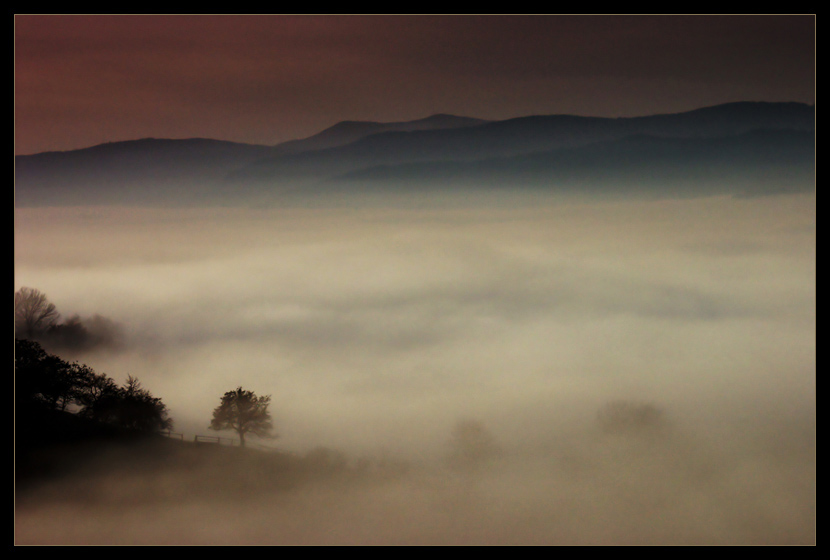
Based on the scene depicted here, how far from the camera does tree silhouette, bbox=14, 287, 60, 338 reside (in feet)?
32.5

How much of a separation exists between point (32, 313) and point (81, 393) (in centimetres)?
198

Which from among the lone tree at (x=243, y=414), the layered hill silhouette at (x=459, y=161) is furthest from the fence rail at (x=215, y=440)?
the layered hill silhouette at (x=459, y=161)

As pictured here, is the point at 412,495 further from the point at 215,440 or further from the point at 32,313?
the point at 32,313

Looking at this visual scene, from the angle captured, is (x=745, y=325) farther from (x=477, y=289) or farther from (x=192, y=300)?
(x=192, y=300)

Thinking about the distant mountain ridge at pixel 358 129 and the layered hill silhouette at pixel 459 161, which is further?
the distant mountain ridge at pixel 358 129

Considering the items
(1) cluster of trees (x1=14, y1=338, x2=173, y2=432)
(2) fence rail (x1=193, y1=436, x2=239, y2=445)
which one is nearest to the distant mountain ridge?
(1) cluster of trees (x1=14, y1=338, x2=173, y2=432)

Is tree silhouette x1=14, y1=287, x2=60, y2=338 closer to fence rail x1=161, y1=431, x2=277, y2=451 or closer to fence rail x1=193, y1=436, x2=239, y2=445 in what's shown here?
fence rail x1=161, y1=431, x2=277, y2=451

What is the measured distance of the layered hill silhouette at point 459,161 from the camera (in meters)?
10.5

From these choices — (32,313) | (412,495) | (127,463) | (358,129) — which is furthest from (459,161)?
(32,313)

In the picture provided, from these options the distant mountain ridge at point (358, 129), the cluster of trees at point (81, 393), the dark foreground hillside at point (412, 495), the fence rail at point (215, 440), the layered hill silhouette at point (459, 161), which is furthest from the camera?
the distant mountain ridge at point (358, 129)

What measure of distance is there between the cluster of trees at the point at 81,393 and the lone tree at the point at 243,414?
37.9 inches

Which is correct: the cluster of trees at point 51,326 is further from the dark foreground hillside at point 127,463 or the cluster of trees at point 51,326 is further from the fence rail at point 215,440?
the fence rail at point 215,440

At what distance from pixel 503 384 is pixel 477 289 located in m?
2.42

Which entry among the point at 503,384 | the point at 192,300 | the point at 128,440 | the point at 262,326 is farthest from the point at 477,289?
the point at 128,440
